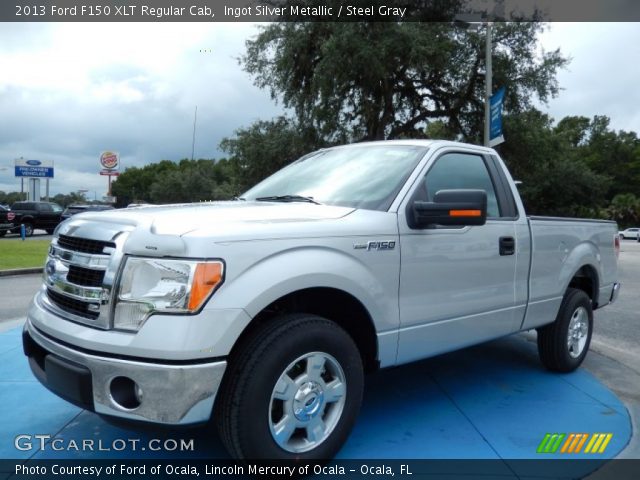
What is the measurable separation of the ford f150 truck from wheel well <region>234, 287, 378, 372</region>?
0.01 meters

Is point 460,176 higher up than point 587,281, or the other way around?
point 460,176

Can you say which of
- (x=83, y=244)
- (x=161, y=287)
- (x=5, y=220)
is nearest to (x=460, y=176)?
(x=161, y=287)

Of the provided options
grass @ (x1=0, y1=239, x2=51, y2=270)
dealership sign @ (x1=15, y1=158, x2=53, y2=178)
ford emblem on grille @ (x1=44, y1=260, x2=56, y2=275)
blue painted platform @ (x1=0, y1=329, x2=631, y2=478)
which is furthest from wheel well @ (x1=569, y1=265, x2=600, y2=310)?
dealership sign @ (x1=15, y1=158, x2=53, y2=178)

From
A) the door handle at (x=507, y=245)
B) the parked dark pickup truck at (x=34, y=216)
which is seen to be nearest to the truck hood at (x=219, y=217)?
the door handle at (x=507, y=245)

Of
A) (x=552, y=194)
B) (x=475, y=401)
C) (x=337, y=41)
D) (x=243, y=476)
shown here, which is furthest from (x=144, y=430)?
(x=552, y=194)

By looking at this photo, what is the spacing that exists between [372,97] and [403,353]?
18.0 meters

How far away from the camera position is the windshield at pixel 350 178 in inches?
133

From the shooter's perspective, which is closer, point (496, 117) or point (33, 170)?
point (496, 117)

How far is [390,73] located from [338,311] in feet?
57.3

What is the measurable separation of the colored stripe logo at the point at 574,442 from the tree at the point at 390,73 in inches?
604

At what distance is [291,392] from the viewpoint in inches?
105

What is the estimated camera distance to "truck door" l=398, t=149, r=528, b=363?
3.26 metres

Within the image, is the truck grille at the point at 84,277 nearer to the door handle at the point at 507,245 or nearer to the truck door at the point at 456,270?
the truck door at the point at 456,270

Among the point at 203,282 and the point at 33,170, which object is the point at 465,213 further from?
the point at 33,170
